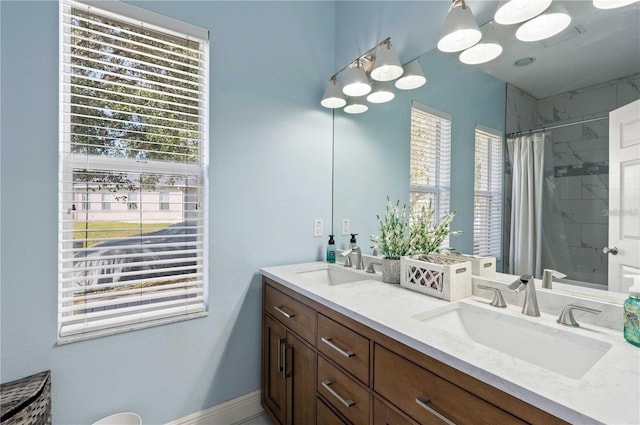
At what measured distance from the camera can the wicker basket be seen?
105 centimetres

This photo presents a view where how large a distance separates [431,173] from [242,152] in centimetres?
111

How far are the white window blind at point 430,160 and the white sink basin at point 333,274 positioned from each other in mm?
498

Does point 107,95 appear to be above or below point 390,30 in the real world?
below

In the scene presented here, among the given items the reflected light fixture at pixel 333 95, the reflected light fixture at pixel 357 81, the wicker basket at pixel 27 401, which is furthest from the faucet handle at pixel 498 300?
the wicker basket at pixel 27 401

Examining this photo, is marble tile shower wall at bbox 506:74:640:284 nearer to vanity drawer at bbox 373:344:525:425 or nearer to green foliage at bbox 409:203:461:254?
green foliage at bbox 409:203:461:254

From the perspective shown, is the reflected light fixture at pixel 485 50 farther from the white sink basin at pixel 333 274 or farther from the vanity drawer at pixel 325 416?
the vanity drawer at pixel 325 416

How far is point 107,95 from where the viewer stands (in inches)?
57.4

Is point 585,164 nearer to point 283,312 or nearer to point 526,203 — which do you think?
point 526,203

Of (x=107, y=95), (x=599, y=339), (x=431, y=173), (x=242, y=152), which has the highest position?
(x=107, y=95)

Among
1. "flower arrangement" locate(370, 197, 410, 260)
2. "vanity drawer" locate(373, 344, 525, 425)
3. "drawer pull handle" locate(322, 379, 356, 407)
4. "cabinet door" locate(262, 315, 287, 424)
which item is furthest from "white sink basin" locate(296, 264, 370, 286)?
"vanity drawer" locate(373, 344, 525, 425)

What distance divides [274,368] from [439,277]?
1091 millimetres

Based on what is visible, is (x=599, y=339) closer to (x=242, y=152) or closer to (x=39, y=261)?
(x=242, y=152)

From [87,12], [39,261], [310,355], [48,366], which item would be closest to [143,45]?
[87,12]

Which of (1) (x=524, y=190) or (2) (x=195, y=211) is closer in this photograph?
(1) (x=524, y=190)
